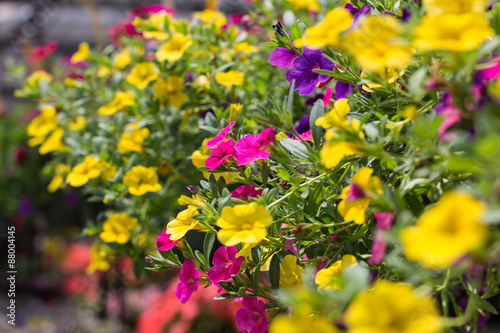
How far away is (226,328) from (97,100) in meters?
1.16

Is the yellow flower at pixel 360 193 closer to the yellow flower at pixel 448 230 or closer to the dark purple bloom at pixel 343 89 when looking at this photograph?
the yellow flower at pixel 448 230

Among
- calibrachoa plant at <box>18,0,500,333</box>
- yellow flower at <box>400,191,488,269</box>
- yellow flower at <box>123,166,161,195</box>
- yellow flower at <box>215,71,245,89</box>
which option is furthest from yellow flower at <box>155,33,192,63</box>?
yellow flower at <box>400,191,488,269</box>

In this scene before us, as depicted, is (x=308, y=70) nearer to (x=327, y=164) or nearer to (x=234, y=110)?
(x=234, y=110)

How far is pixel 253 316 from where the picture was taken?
57 centimetres

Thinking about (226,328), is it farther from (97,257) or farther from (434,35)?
(434,35)

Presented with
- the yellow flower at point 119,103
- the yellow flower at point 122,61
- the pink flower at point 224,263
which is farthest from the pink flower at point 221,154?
the yellow flower at point 122,61

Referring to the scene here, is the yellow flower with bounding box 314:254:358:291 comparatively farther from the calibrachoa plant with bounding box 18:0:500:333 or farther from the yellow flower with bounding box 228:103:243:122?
the yellow flower with bounding box 228:103:243:122

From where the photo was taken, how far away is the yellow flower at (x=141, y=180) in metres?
0.88

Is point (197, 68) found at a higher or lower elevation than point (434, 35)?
lower

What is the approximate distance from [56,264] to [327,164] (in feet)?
10.1

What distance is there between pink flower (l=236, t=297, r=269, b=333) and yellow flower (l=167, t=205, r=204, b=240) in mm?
119

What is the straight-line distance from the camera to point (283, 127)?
0.57m

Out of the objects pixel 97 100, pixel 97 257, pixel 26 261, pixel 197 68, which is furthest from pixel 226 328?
pixel 26 261

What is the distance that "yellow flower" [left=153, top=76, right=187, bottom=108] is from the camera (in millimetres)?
966
